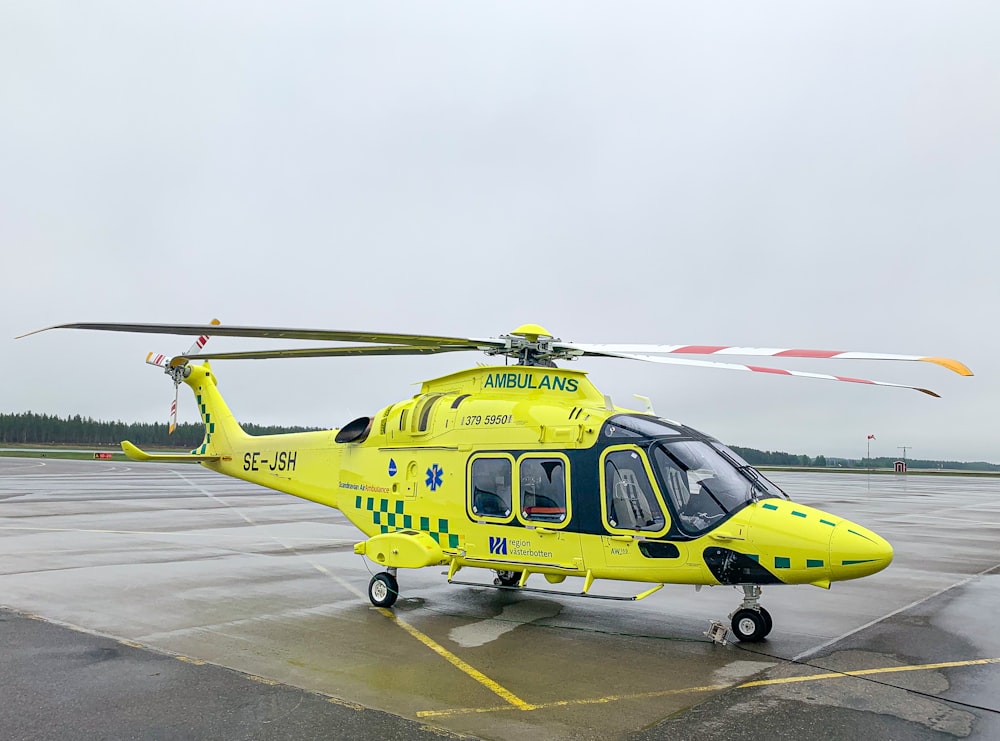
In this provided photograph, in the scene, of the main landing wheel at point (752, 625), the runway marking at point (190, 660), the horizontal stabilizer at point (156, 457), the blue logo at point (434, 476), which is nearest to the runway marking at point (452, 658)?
the blue logo at point (434, 476)

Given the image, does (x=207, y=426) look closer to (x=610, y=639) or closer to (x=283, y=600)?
(x=283, y=600)

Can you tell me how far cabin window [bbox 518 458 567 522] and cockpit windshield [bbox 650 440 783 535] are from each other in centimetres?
124

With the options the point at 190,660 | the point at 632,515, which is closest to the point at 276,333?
the point at 190,660

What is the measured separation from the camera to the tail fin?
13578 mm

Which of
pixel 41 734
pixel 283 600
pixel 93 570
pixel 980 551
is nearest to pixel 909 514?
pixel 980 551

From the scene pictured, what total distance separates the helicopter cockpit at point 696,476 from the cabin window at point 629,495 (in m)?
0.16

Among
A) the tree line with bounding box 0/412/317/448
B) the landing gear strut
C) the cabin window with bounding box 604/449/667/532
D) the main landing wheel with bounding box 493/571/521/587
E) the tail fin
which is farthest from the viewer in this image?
the tree line with bounding box 0/412/317/448

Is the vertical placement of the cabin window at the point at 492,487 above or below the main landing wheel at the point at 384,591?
above

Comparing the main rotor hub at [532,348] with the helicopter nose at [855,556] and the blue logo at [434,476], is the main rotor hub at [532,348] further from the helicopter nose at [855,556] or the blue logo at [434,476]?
the helicopter nose at [855,556]

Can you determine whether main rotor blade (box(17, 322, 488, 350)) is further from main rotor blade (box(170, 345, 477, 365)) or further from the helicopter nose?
the helicopter nose

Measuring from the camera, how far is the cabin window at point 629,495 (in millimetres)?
8211

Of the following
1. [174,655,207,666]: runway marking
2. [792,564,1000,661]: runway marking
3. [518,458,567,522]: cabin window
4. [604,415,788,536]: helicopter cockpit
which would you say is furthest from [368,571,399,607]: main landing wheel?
[792,564,1000,661]: runway marking

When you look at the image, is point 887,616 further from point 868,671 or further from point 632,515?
point 632,515

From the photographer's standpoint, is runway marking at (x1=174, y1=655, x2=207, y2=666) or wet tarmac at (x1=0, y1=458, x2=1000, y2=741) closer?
wet tarmac at (x1=0, y1=458, x2=1000, y2=741)
